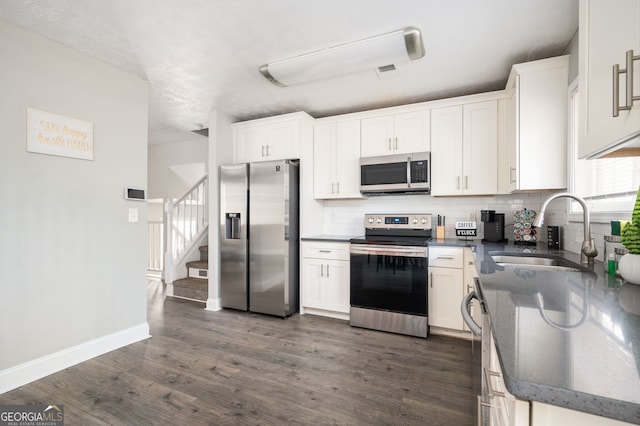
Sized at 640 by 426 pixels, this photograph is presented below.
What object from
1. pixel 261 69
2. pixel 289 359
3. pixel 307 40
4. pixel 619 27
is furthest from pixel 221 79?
pixel 619 27

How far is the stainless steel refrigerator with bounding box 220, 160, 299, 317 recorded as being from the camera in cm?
347

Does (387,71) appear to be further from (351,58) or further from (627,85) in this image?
(627,85)

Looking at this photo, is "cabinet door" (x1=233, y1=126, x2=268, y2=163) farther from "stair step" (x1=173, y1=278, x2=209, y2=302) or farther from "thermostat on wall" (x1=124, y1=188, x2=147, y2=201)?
"stair step" (x1=173, y1=278, x2=209, y2=302)

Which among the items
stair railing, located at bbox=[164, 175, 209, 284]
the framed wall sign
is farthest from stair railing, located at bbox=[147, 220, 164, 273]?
the framed wall sign

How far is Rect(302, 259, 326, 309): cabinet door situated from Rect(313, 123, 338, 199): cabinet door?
852mm

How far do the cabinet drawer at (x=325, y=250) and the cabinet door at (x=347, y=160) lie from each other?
63cm

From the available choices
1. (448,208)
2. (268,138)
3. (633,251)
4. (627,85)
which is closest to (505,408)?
(627,85)

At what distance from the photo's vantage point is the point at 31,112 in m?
2.16

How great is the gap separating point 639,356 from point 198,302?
14.4 ft

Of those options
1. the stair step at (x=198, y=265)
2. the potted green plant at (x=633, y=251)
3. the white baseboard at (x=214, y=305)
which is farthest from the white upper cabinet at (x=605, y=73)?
the stair step at (x=198, y=265)

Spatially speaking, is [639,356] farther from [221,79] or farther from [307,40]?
[221,79]

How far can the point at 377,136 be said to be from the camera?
3377 millimetres

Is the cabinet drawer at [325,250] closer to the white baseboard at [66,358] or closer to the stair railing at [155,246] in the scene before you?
the white baseboard at [66,358]

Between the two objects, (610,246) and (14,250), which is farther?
(14,250)
